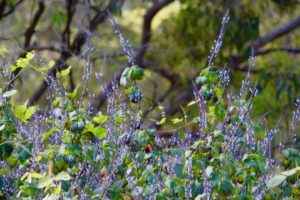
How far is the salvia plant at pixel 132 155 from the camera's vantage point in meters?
3.71

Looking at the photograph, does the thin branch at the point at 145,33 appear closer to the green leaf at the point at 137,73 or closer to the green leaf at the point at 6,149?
the green leaf at the point at 137,73

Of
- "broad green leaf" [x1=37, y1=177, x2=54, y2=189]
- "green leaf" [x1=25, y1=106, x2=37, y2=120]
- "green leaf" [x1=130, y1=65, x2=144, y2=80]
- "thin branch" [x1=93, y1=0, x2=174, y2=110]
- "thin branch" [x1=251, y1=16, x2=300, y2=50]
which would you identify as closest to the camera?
"broad green leaf" [x1=37, y1=177, x2=54, y2=189]

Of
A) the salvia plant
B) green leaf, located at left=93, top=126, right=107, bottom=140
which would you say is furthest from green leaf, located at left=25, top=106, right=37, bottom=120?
green leaf, located at left=93, top=126, right=107, bottom=140

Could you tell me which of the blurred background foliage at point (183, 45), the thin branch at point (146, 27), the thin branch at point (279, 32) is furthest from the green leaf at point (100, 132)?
the thin branch at point (279, 32)

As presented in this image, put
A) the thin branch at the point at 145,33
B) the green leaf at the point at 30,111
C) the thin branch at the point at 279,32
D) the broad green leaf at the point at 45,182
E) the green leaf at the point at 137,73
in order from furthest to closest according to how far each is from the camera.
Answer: the thin branch at the point at 279,32
the thin branch at the point at 145,33
the green leaf at the point at 137,73
the green leaf at the point at 30,111
the broad green leaf at the point at 45,182

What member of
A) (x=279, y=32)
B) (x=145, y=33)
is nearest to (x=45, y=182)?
(x=145, y=33)

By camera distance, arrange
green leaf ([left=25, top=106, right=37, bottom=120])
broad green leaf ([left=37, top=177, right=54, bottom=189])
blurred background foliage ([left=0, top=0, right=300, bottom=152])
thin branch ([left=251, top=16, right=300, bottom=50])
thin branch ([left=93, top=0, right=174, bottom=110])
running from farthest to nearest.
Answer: thin branch ([left=251, top=16, right=300, bottom=50])
thin branch ([left=93, top=0, right=174, bottom=110])
blurred background foliage ([left=0, top=0, right=300, bottom=152])
green leaf ([left=25, top=106, right=37, bottom=120])
broad green leaf ([left=37, top=177, right=54, bottom=189])

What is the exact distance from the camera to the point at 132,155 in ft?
13.1

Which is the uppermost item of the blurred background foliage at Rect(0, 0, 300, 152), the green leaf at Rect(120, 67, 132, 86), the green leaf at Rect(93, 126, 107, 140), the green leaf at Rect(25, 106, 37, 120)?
the green leaf at Rect(120, 67, 132, 86)

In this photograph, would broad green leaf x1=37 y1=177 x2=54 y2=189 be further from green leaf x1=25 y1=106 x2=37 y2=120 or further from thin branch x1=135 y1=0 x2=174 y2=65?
thin branch x1=135 y1=0 x2=174 y2=65

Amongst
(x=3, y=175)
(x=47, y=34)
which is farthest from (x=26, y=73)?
(x=3, y=175)

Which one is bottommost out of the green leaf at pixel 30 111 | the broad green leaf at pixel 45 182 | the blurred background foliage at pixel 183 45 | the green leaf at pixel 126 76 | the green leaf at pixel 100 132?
the blurred background foliage at pixel 183 45

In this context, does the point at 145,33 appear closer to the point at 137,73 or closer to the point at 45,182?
the point at 137,73

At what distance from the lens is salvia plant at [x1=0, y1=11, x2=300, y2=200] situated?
12.2 feet
